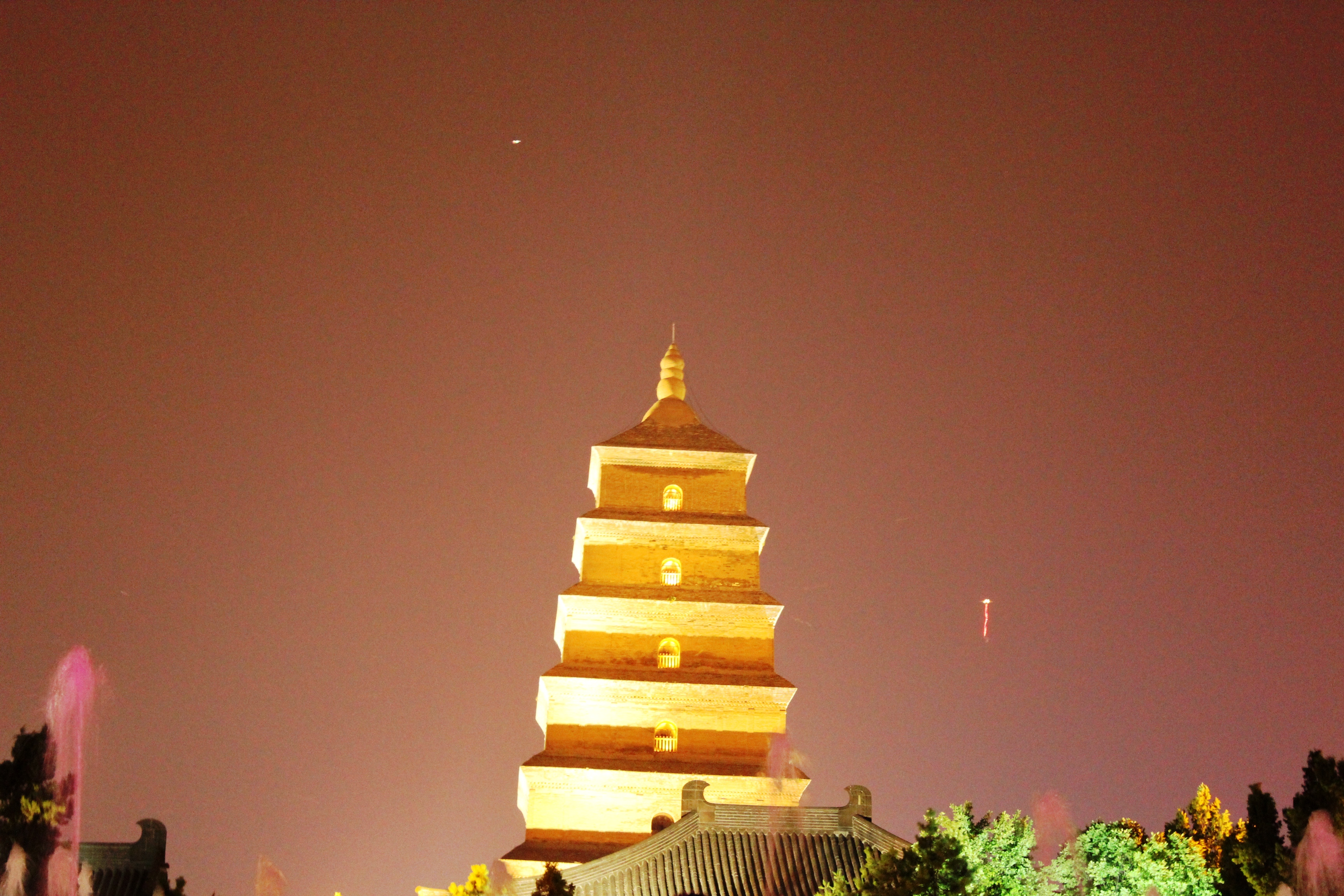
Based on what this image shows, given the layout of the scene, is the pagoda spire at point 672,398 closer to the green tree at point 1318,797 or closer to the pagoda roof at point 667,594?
the pagoda roof at point 667,594

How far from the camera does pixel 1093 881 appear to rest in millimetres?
24766

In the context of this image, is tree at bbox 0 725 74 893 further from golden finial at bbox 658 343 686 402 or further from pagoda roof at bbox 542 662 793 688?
golden finial at bbox 658 343 686 402

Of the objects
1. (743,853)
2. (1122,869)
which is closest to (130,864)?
(743,853)

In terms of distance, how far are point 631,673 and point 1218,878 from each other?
16305 mm

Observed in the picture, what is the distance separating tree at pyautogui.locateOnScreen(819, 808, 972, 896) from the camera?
2069 cm

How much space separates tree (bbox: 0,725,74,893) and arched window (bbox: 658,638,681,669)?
1760cm

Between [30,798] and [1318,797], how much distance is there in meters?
18.7

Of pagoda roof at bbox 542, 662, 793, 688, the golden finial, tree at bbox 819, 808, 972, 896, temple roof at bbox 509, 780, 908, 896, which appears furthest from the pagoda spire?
tree at bbox 819, 808, 972, 896

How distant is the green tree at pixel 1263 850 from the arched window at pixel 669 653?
1777 cm

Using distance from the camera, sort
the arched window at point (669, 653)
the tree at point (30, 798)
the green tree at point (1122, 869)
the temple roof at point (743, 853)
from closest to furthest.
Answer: the tree at point (30, 798) < the green tree at point (1122, 869) < the temple roof at point (743, 853) < the arched window at point (669, 653)

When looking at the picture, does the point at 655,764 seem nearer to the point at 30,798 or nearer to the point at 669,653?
the point at 669,653

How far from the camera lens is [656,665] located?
37688mm

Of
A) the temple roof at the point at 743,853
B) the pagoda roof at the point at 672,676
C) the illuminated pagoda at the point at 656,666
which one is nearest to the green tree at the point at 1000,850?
the temple roof at the point at 743,853

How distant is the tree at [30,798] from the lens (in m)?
21.9
